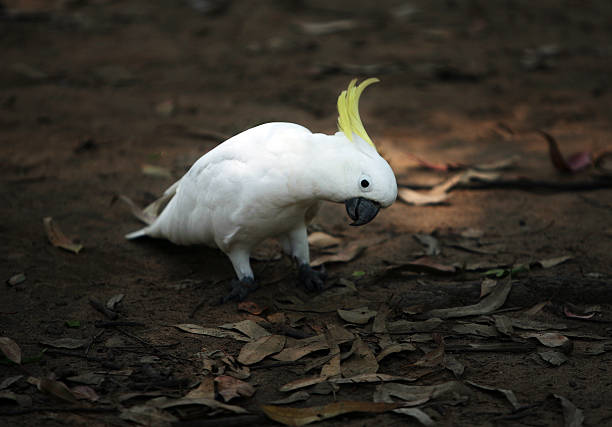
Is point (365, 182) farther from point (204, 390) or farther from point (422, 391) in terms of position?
point (204, 390)

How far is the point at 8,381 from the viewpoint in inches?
84.0

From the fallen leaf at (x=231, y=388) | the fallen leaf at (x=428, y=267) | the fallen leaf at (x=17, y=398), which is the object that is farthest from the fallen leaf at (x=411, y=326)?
the fallen leaf at (x=17, y=398)

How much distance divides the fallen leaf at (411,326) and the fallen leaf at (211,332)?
0.60 m

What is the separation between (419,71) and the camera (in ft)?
19.3

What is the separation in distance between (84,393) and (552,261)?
7.33 ft

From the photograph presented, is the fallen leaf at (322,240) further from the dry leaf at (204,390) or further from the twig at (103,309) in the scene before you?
the dry leaf at (204,390)

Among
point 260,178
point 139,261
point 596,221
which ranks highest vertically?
point 260,178

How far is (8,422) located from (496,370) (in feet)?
5.57

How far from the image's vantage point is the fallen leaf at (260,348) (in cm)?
235

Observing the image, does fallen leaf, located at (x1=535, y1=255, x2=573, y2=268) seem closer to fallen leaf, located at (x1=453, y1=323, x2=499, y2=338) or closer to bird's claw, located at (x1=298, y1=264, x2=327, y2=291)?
fallen leaf, located at (x1=453, y1=323, x2=499, y2=338)

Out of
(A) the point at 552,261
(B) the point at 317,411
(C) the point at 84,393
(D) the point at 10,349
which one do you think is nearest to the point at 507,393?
(B) the point at 317,411

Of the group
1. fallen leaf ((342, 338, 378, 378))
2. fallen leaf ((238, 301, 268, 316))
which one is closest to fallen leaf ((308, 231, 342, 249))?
fallen leaf ((238, 301, 268, 316))

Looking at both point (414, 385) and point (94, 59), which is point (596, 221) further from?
point (94, 59)

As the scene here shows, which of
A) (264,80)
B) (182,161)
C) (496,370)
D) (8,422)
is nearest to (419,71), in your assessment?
(264,80)
